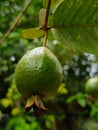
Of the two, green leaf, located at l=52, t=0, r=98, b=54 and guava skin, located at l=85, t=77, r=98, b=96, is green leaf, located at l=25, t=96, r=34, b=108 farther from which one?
guava skin, located at l=85, t=77, r=98, b=96

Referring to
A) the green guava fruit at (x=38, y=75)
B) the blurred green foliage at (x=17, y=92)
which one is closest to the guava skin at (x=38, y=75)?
the green guava fruit at (x=38, y=75)

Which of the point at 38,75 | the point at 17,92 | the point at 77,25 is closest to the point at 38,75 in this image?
the point at 38,75

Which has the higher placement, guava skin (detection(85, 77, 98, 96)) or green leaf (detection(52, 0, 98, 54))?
green leaf (detection(52, 0, 98, 54))

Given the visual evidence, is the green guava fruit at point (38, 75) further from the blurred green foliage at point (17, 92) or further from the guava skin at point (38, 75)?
the blurred green foliage at point (17, 92)

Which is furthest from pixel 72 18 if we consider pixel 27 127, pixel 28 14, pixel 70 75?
pixel 70 75

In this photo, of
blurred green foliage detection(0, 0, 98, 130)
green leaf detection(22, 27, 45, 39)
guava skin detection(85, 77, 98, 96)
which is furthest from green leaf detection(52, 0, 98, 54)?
guava skin detection(85, 77, 98, 96)

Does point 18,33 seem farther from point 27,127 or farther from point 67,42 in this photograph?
point 67,42
